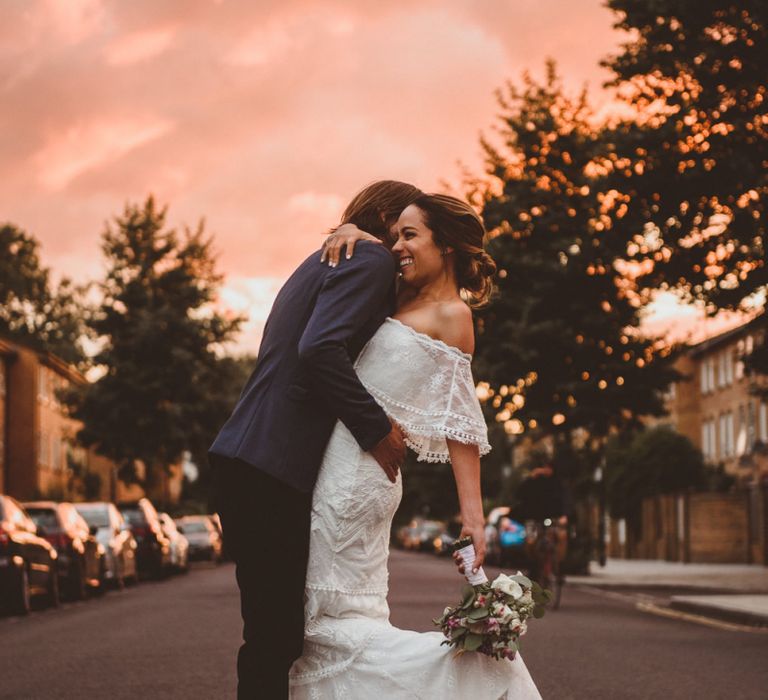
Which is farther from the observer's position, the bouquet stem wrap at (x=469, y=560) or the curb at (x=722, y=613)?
the curb at (x=722, y=613)

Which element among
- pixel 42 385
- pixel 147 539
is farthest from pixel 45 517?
pixel 42 385

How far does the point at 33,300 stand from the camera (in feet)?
243

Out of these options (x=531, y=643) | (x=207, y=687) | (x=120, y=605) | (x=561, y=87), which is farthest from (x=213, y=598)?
(x=561, y=87)

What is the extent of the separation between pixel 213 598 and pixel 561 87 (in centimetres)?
1699

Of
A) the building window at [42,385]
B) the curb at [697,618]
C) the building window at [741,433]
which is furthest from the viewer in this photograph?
the building window at [42,385]

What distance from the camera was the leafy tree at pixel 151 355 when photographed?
55.5 metres

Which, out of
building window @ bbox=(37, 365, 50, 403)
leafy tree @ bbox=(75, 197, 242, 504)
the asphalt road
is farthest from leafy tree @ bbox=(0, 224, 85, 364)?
the asphalt road

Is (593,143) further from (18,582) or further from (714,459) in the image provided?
(714,459)

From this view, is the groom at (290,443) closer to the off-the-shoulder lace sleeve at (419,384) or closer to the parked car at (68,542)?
the off-the-shoulder lace sleeve at (419,384)

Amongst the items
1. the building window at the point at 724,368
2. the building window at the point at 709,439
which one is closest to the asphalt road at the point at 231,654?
the building window at the point at 724,368

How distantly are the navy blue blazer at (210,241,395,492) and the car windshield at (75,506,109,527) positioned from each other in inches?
936

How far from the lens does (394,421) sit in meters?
4.16

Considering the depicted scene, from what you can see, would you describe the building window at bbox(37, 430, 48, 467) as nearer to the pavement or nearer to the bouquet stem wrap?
the pavement

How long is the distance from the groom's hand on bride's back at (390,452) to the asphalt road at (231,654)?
498 cm
